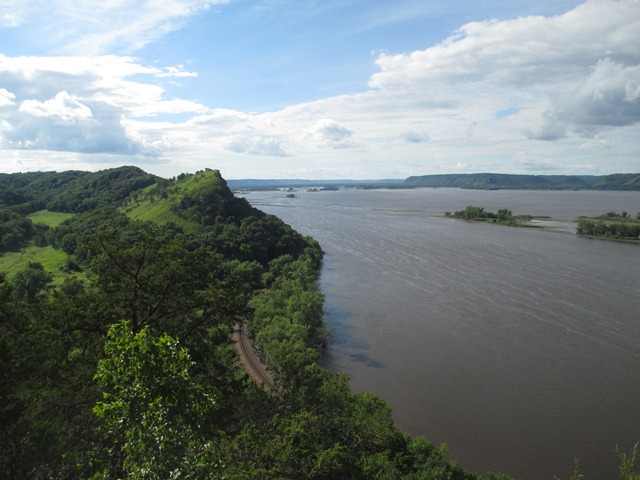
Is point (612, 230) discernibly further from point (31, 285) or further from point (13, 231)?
point (13, 231)

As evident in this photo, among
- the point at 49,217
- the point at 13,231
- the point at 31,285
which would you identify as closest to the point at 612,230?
the point at 31,285

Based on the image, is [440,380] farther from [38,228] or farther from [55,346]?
[38,228]

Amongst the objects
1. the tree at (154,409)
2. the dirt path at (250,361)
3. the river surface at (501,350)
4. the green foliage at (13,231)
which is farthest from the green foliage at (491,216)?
the tree at (154,409)

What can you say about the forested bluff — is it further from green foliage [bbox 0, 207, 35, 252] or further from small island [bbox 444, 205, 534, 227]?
small island [bbox 444, 205, 534, 227]

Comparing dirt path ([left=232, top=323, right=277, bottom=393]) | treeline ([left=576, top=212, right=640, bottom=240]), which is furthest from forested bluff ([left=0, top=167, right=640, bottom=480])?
treeline ([left=576, top=212, right=640, bottom=240])

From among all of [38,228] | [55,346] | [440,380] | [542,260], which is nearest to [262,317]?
[440,380]
